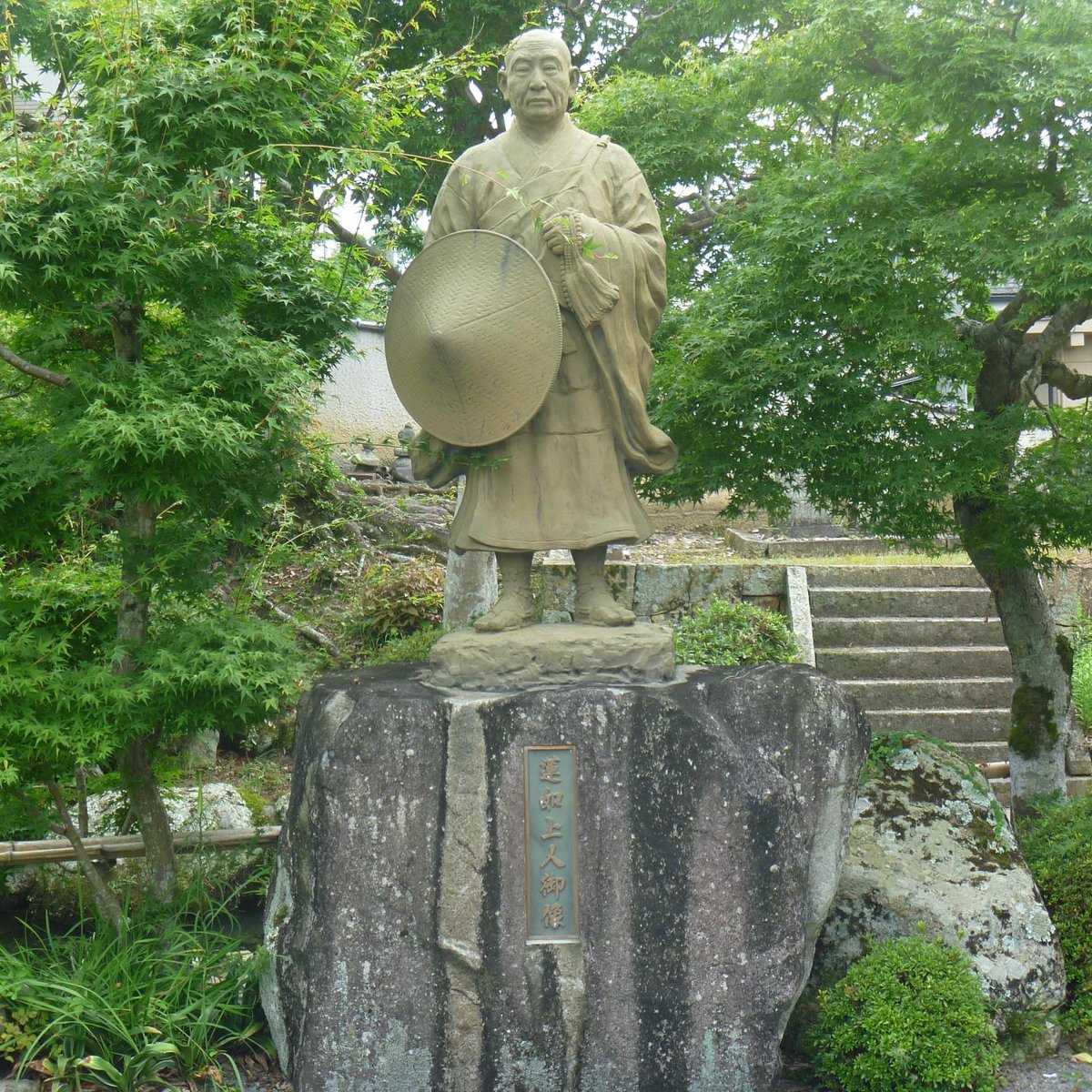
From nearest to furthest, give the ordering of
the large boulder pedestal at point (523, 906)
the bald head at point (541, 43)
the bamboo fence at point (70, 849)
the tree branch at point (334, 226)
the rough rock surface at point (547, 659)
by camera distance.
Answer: the large boulder pedestal at point (523, 906)
the rough rock surface at point (547, 659)
the bald head at point (541, 43)
the bamboo fence at point (70, 849)
the tree branch at point (334, 226)

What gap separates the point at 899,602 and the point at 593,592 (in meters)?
5.78

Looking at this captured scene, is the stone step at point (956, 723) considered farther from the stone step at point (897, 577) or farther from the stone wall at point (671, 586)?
the stone step at point (897, 577)

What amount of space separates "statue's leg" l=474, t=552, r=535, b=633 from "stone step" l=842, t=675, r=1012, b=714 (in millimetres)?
5020

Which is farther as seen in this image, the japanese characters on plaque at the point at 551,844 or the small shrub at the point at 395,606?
the small shrub at the point at 395,606

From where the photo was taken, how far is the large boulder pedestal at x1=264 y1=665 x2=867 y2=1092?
13.7 feet

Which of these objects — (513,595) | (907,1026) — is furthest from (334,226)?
(907,1026)

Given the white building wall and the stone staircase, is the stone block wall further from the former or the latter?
the white building wall

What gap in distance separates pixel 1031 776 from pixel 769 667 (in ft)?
9.47

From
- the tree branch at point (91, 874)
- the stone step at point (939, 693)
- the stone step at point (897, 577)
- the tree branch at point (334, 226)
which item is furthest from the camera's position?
the stone step at point (897, 577)

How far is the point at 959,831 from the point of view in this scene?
524cm

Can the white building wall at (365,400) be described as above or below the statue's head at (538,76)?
above

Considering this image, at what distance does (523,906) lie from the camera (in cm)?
421

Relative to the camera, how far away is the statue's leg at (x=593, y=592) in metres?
4.74

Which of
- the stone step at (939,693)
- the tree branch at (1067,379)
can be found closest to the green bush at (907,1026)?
the tree branch at (1067,379)
